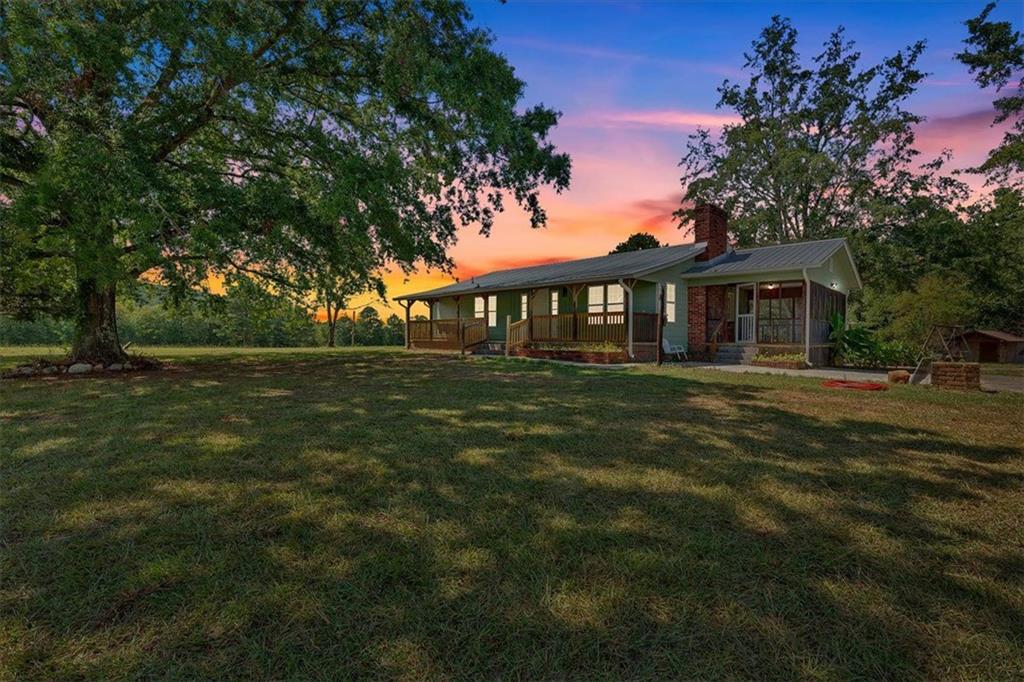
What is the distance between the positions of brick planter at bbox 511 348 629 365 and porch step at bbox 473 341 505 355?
6.13 ft

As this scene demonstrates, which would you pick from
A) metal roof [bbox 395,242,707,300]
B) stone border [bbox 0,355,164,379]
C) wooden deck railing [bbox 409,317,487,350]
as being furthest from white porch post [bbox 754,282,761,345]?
stone border [bbox 0,355,164,379]

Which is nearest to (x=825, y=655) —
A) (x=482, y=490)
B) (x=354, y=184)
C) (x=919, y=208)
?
(x=482, y=490)

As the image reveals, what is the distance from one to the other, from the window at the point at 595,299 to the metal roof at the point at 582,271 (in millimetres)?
745

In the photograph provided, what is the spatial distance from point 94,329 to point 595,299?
14.8m

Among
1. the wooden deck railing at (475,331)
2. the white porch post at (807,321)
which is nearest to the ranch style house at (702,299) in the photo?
the white porch post at (807,321)

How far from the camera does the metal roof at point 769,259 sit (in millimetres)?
14898

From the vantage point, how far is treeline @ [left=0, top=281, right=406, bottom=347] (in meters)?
12.6

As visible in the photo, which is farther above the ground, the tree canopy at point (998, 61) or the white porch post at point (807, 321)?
the tree canopy at point (998, 61)

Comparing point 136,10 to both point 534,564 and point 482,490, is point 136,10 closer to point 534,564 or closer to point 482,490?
point 482,490

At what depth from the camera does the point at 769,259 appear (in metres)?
15.9

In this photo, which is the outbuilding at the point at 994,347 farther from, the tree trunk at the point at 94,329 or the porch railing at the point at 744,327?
the tree trunk at the point at 94,329

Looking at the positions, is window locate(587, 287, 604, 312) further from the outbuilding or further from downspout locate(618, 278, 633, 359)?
the outbuilding

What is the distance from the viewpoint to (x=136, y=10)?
28.9 ft

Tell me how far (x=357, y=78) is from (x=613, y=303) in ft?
35.3
